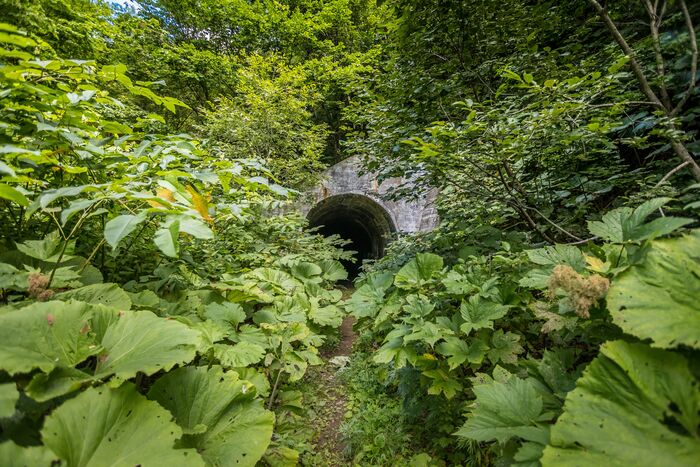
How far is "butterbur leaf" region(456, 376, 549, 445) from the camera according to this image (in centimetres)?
117

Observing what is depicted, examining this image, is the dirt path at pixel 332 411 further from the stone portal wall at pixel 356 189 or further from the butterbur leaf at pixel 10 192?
the stone portal wall at pixel 356 189

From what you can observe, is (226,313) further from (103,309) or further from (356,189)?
(356,189)

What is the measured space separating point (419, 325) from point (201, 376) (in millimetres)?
1496

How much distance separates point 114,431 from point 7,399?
40cm

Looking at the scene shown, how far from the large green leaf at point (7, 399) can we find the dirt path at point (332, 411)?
2.48 m

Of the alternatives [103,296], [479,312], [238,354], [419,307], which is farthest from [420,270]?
[103,296]

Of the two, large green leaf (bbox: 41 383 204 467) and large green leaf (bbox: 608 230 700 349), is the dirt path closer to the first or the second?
large green leaf (bbox: 41 383 204 467)

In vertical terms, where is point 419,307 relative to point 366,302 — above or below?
above

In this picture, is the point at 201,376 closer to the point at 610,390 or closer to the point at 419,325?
the point at 419,325

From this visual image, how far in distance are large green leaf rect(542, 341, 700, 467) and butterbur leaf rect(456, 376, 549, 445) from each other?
30 cm

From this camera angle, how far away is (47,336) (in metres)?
1.03

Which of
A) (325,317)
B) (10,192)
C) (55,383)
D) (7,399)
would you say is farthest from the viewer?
(325,317)

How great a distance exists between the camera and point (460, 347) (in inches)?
79.5

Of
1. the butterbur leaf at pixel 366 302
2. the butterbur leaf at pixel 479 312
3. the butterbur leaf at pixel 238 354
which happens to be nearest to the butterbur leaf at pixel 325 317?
the butterbur leaf at pixel 366 302
